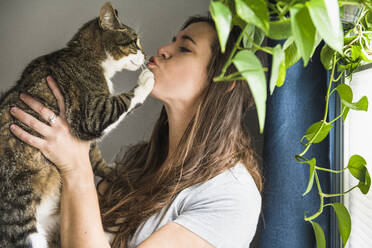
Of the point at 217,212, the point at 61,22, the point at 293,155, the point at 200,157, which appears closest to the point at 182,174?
the point at 200,157

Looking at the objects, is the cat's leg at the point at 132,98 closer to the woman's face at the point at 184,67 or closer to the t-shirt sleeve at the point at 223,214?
the woman's face at the point at 184,67

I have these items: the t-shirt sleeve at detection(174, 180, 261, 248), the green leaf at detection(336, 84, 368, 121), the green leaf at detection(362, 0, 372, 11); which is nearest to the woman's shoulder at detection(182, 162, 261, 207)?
the t-shirt sleeve at detection(174, 180, 261, 248)

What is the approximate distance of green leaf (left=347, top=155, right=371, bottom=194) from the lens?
81cm

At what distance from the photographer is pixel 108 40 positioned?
1.11 meters

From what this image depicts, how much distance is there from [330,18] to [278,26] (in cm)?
10

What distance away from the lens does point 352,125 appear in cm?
111

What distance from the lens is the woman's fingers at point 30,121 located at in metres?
0.95

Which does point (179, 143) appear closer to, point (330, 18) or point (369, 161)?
point (369, 161)

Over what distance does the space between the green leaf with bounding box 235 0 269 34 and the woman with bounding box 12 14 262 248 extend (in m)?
0.66

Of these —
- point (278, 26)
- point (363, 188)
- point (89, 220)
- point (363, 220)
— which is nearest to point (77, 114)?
point (89, 220)

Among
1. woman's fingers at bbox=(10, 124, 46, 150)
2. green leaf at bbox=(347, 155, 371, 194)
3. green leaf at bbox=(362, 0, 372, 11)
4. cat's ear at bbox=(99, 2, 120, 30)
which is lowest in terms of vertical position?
green leaf at bbox=(347, 155, 371, 194)

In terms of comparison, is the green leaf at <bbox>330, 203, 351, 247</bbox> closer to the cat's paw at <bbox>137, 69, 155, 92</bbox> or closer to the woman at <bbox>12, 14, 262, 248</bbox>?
the woman at <bbox>12, 14, 262, 248</bbox>

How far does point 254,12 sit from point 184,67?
71 centimetres

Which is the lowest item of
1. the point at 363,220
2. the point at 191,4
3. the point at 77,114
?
the point at 363,220
